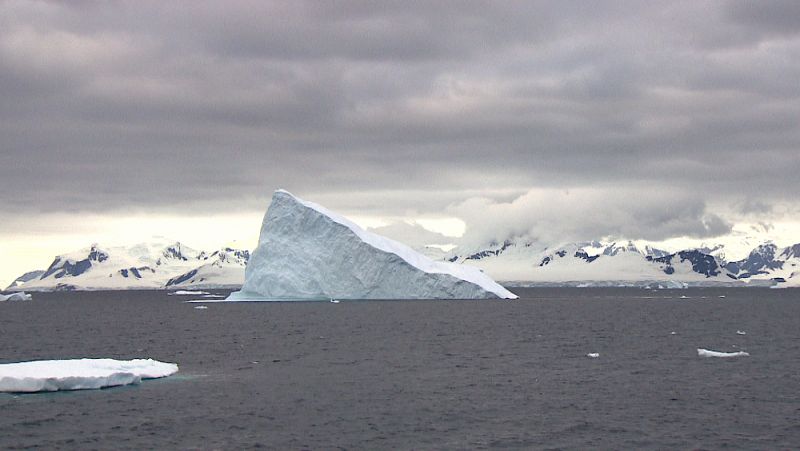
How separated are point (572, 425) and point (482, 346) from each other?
29.4 metres

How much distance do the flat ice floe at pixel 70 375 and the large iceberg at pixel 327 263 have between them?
66793 mm

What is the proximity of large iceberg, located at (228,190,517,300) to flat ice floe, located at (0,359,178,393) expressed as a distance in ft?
219

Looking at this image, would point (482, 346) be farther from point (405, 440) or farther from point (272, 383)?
point (405, 440)

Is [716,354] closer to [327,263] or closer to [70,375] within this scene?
[70,375]

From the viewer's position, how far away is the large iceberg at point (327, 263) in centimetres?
10850

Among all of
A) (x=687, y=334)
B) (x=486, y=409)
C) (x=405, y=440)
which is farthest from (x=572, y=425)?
(x=687, y=334)

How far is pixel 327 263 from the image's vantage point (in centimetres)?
11056

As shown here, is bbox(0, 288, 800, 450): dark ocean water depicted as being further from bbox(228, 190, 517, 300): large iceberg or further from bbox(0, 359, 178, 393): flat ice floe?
bbox(228, 190, 517, 300): large iceberg

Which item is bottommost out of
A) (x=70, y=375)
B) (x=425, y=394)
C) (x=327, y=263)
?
(x=425, y=394)

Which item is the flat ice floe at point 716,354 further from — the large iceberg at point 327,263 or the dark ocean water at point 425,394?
the large iceberg at point 327,263

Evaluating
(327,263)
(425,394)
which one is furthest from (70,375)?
(327,263)

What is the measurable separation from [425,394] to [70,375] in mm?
14786

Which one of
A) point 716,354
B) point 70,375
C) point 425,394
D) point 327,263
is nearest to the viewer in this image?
point 70,375

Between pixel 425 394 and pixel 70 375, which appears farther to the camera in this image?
pixel 425 394
